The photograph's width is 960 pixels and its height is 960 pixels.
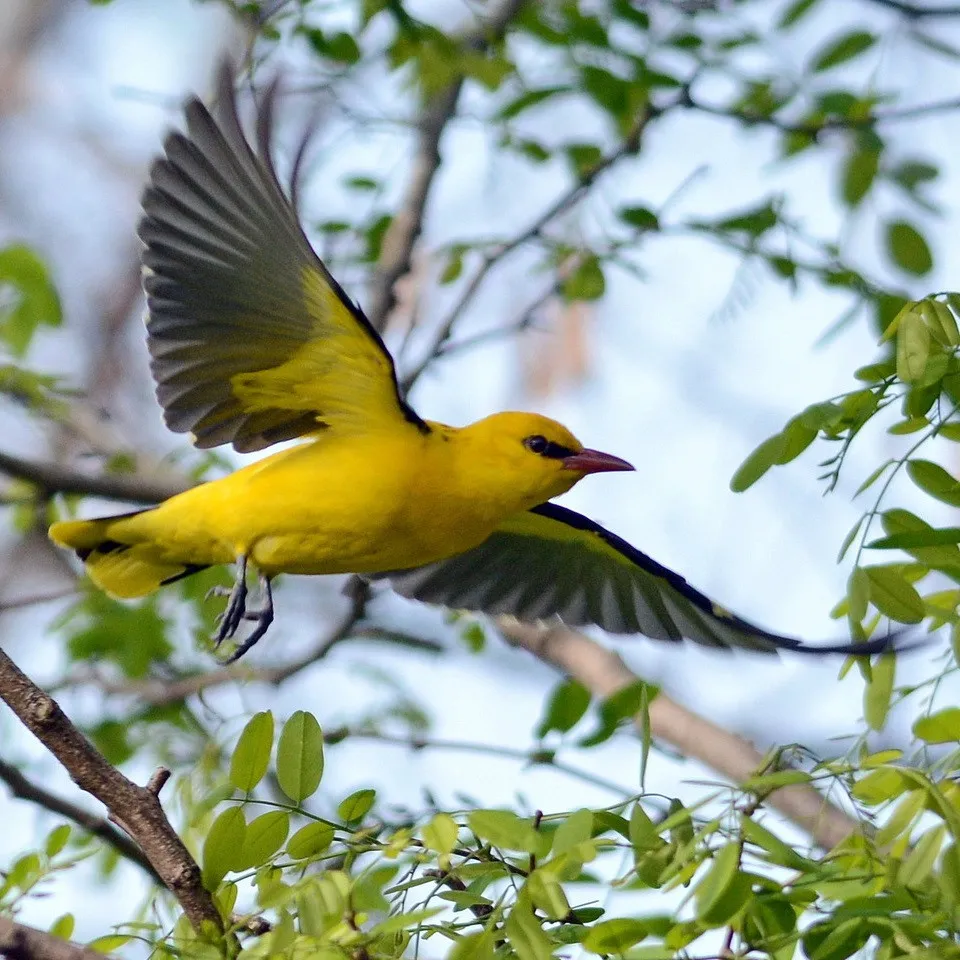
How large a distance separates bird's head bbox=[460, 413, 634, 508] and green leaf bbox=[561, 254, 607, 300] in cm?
92

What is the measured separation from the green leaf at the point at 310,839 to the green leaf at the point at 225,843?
75mm

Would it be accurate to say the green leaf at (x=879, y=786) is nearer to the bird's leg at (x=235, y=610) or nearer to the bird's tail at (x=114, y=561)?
the bird's leg at (x=235, y=610)

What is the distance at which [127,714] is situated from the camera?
5.09 m

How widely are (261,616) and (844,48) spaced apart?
2.52 metres

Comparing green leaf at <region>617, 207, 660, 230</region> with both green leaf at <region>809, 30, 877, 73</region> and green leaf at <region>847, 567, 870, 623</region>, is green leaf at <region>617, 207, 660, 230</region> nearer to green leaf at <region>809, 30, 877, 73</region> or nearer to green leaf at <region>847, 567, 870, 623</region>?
green leaf at <region>809, 30, 877, 73</region>

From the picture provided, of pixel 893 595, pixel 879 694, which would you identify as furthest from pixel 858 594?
pixel 879 694

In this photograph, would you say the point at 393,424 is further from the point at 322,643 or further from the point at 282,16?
the point at 282,16

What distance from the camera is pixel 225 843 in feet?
6.73

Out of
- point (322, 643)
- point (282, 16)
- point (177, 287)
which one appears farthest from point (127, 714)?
point (282, 16)

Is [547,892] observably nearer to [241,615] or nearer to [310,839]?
[310,839]

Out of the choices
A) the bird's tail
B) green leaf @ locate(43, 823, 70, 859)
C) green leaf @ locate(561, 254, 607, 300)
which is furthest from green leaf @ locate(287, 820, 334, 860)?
green leaf @ locate(561, 254, 607, 300)

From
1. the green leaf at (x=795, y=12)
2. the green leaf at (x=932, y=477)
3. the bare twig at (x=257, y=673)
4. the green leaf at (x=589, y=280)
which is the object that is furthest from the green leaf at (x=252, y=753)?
the green leaf at (x=795, y=12)

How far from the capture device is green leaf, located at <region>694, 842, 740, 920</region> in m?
1.64

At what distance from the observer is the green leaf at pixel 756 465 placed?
7.77 feet
